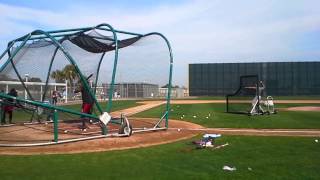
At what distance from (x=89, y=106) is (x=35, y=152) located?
15.4ft

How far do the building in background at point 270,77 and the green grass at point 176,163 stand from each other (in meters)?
67.2

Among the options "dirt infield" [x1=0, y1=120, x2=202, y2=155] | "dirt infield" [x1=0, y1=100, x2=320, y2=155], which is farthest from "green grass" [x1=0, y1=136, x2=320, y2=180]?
"dirt infield" [x1=0, y1=100, x2=320, y2=155]

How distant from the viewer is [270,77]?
7925 cm

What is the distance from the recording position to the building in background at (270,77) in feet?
255

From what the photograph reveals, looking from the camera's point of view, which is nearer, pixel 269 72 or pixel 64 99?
pixel 64 99

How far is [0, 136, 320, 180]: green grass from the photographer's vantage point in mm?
8242

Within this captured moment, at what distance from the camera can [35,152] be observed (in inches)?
427

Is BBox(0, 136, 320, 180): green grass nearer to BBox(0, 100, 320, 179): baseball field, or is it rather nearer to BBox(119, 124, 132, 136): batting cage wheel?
BBox(0, 100, 320, 179): baseball field

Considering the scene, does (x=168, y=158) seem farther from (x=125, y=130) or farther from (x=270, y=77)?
(x=270, y=77)

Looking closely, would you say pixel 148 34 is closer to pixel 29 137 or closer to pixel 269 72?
pixel 29 137

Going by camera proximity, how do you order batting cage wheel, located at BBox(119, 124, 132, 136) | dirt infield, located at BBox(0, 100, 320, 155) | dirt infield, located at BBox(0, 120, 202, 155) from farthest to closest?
batting cage wheel, located at BBox(119, 124, 132, 136) < dirt infield, located at BBox(0, 100, 320, 155) < dirt infield, located at BBox(0, 120, 202, 155)

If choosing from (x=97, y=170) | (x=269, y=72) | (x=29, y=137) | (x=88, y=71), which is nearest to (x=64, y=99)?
(x=88, y=71)

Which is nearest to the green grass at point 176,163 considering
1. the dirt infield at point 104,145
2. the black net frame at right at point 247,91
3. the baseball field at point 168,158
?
the baseball field at point 168,158

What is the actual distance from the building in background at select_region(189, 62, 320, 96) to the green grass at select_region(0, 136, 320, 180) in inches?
2647
